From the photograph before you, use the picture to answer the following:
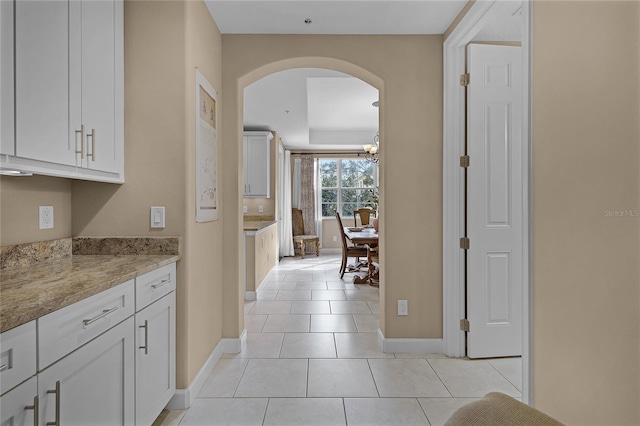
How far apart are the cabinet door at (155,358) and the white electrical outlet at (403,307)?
1700mm

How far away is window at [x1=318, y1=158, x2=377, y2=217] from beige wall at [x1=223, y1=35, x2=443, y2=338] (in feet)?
19.2

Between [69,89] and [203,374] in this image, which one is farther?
[203,374]

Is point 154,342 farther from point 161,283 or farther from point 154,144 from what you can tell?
point 154,144

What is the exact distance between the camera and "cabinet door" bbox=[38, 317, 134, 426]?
1.04 m

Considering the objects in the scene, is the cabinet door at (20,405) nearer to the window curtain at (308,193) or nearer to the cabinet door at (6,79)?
the cabinet door at (6,79)

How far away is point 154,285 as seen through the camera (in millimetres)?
1703

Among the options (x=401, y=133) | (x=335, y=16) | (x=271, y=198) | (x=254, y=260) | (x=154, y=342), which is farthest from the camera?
(x=271, y=198)

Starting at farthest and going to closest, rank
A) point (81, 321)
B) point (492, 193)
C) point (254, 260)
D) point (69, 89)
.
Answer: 1. point (254, 260)
2. point (492, 193)
3. point (69, 89)
4. point (81, 321)

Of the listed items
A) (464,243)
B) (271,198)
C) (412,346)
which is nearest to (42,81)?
(464,243)

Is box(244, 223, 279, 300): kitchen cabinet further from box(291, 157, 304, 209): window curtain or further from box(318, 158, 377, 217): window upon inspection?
box(318, 158, 377, 217): window

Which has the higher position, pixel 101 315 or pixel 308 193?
pixel 308 193

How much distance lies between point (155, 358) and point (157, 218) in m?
0.76

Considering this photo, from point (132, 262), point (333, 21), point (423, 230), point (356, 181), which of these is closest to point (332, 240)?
point (356, 181)

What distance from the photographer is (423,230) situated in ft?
9.09
